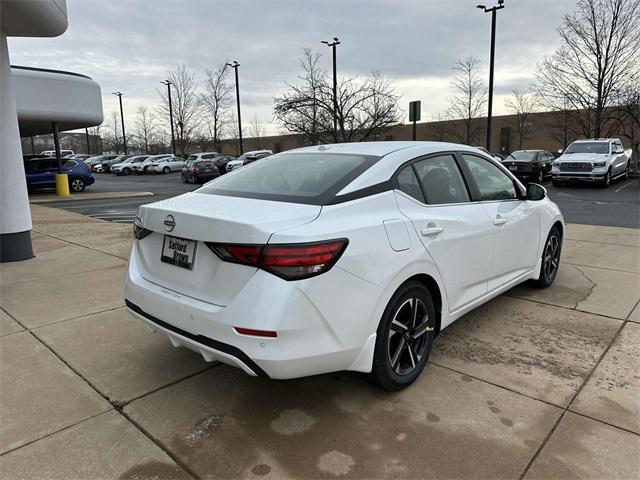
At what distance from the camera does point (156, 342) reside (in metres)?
3.89

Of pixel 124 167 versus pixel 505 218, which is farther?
pixel 124 167

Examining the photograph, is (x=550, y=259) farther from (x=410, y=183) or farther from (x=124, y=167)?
(x=124, y=167)

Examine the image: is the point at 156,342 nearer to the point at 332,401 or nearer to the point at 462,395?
the point at 332,401

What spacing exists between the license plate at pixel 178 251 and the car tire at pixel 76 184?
22.2 m

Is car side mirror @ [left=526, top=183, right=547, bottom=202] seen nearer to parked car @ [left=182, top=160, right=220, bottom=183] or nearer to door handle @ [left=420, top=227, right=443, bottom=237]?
door handle @ [left=420, top=227, right=443, bottom=237]

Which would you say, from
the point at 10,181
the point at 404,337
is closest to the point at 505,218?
the point at 404,337

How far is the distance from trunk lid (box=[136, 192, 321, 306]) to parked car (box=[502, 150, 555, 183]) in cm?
1956

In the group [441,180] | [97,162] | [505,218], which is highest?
[441,180]

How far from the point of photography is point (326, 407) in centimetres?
292

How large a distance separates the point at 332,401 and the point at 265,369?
768mm

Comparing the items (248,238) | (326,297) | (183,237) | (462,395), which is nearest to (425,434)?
(462,395)

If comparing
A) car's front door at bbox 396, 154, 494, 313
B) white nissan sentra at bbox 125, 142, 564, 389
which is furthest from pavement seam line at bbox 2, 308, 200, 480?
car's front door at bbox 396, 154, 494, 313

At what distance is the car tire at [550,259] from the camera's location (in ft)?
16.6

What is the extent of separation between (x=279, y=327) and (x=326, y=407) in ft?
2.85
